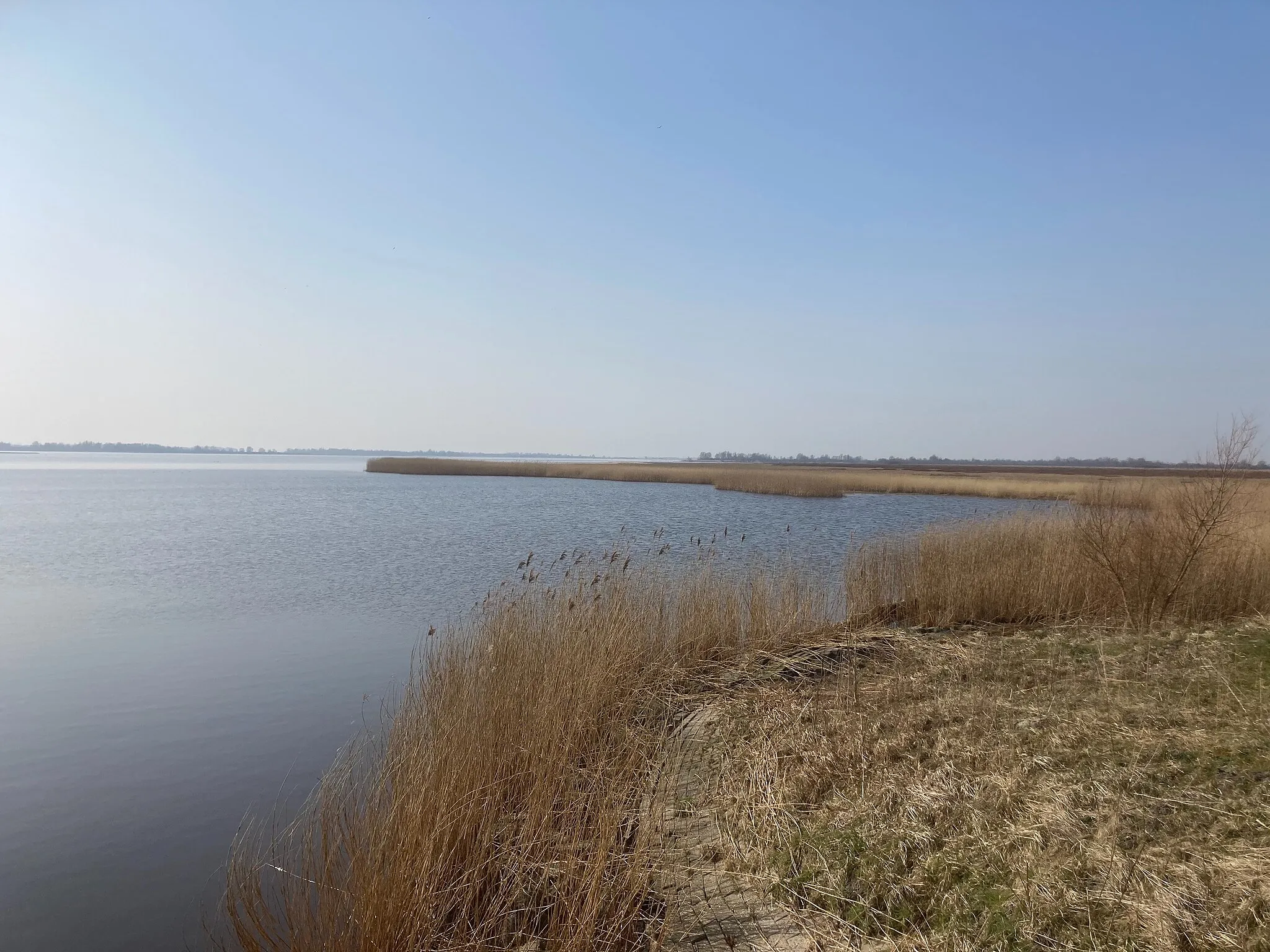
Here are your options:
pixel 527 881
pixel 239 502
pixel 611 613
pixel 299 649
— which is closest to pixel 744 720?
pixel 611 613

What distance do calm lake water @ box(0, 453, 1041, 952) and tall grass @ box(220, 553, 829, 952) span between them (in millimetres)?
672

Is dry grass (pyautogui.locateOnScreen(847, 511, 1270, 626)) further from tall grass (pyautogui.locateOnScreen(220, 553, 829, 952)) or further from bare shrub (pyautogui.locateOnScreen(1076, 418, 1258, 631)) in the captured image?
tall grass (pyautogui.locateOnScreen(220, 553, 829, 952))

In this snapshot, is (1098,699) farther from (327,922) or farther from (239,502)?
(239,502)

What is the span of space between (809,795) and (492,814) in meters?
1.78

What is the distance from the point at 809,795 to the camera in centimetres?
424

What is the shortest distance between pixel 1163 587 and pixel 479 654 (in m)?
8.07

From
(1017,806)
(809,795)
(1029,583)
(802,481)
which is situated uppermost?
(802,481)

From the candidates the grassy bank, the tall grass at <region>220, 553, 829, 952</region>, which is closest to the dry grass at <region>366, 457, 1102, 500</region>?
the grassy bank

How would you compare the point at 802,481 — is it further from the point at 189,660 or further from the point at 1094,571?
the point at 189,660

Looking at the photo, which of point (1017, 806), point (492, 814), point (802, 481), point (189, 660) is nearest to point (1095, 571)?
point (1017, 806)

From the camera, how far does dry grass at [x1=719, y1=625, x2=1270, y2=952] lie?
9.50 ft

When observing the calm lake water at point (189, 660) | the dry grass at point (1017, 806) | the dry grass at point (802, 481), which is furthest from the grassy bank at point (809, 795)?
the dry grass at point (802, 481)

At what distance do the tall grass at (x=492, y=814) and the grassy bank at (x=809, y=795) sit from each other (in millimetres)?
22

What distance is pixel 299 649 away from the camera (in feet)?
30.1
